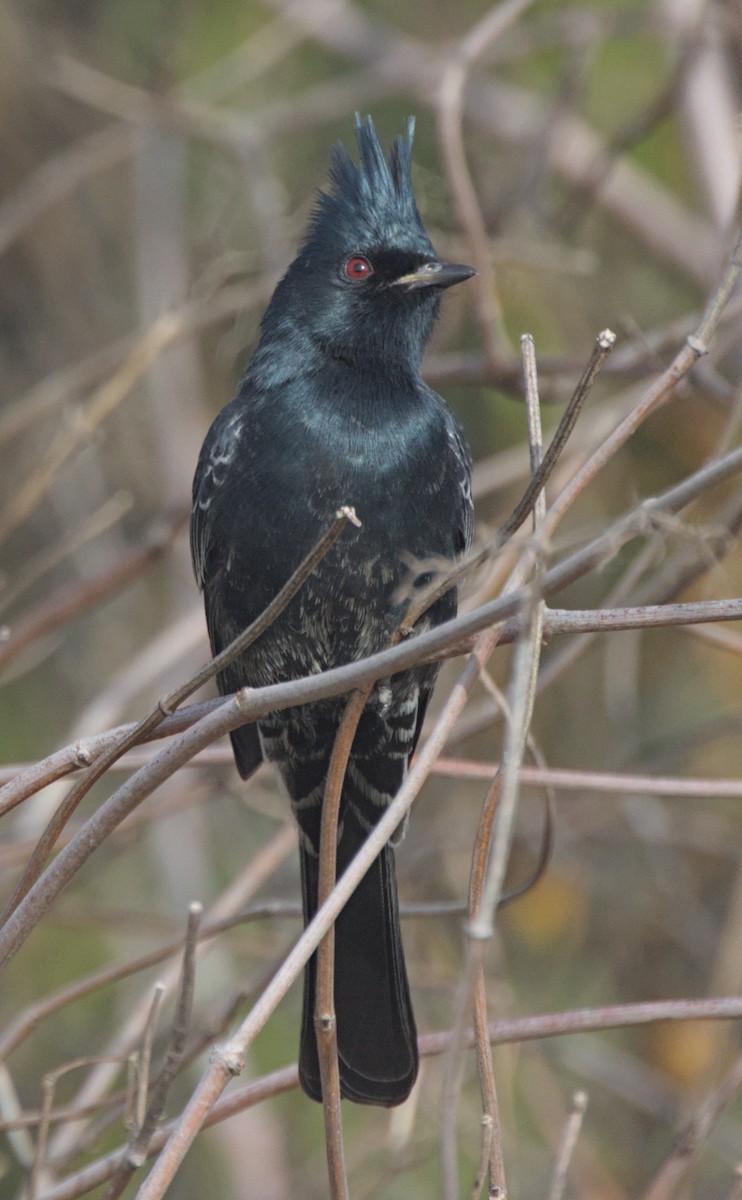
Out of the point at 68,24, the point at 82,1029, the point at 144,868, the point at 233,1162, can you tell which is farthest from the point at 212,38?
the point at 233,1162

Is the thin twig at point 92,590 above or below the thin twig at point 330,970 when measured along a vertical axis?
above

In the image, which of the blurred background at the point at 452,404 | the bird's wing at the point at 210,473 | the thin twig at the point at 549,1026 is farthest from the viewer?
the blurred background at the point at 452,404

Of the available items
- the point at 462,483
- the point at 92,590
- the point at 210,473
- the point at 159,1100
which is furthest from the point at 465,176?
the point at 159,1100

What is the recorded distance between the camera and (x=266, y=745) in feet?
10.4

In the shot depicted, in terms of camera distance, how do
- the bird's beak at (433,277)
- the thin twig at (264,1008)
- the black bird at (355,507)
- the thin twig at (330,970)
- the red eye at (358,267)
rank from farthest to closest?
the red eye at (358,267) → the bird's beak at (433,277) → the black bird at (355,507) → the thin twig at (330,970) → the thin twig at (264,1008)

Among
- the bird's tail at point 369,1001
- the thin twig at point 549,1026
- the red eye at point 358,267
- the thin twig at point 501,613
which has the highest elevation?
the red eye at point 358,267

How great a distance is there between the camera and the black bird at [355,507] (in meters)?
2.79

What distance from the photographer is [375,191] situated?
3.26 m

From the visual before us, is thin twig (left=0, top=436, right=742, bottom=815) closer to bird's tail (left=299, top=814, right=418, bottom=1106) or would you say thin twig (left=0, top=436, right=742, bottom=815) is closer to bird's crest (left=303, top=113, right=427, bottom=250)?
bird's tail (left=299, top=814, right=418, bottom=1106)

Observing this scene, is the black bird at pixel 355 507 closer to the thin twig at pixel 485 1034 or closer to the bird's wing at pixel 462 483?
the bird's wing at pixel 462 483

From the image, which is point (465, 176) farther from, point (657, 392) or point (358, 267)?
point (657, 392)

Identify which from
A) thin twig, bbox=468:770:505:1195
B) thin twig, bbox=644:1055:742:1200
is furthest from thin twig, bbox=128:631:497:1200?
thin twig, bbox=644:1055:742:1200

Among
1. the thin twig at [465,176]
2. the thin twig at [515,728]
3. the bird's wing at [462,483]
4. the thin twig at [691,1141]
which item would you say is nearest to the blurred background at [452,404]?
the thin twig at [465,176]

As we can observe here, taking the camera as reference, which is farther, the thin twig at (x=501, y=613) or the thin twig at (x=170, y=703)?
the thin twig at (x=170, y=703)
